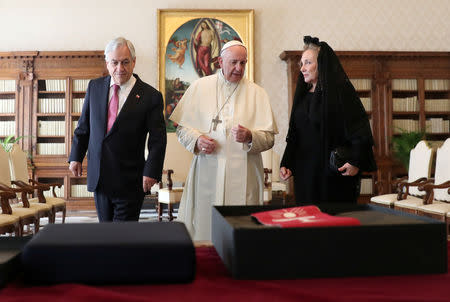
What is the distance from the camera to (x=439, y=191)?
561 centimetres

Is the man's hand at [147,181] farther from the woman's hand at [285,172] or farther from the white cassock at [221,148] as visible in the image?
the woman's hand at [285,172]

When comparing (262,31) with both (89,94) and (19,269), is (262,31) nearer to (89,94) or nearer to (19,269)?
(89,94)

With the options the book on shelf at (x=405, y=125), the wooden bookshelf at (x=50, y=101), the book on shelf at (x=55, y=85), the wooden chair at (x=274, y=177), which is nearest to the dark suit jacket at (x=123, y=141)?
the wooden chair at (x=274, y=177)

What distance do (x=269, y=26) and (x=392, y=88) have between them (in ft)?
8.52

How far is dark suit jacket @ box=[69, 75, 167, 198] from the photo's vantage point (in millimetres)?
2545

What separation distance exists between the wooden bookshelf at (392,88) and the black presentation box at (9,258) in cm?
768

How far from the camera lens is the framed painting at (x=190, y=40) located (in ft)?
28.4

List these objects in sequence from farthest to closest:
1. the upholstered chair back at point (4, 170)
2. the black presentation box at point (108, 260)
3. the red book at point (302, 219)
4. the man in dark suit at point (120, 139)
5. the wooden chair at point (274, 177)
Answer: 1. the wooden chair at point (274, 177)
2. the upholstered chair back at point (4, 170)
3. the man in dark suit at point (120, 139)
4. the red book at point (302, 219)
5. the black presentation box at point (108, 260)

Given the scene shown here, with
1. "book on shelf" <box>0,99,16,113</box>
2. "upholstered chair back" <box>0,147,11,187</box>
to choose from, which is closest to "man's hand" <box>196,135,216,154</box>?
"upholstered chair back" <box>0,147,11,187</box>

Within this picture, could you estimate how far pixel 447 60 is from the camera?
28.3ft

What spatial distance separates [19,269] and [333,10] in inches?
353

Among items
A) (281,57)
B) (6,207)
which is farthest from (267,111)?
(281,57)

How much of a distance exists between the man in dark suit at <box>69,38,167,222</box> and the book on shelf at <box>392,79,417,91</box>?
7022 mm

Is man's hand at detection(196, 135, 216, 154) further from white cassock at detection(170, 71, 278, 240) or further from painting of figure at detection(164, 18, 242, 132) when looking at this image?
painting of figure at detection(164, 18, 242, 132)
